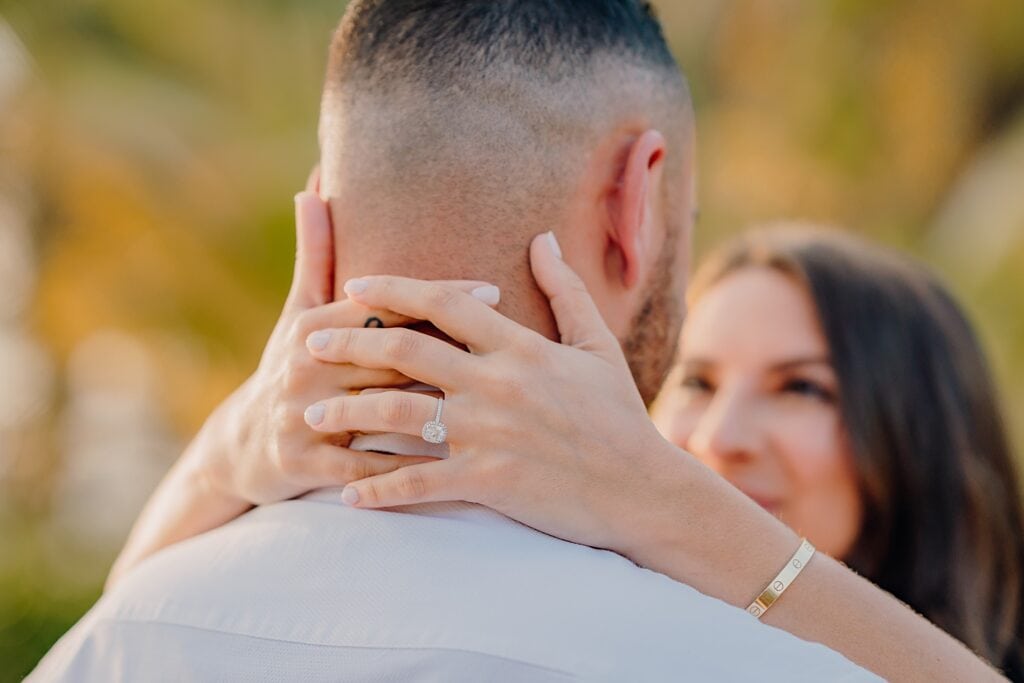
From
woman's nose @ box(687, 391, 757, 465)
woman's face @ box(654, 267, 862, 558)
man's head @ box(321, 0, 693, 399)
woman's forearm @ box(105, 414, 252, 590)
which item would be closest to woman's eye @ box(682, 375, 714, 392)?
woman's face @ box(654, 267, 862, 558)

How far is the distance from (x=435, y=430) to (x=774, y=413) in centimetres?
210

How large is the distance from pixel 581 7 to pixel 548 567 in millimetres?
1051

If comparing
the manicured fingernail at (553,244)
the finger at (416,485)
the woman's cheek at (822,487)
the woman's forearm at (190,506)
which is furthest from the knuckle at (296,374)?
the woman's cheek at (822,487)

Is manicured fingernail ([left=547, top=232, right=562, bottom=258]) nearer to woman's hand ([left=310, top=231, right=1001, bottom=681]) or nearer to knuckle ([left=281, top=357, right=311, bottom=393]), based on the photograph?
woman's hand ([left=310, top=231, right=1001, bottom=681])

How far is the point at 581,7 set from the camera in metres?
2.07

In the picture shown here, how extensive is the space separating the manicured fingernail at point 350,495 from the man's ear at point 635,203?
0.65m

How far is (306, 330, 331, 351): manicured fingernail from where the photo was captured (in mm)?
1816

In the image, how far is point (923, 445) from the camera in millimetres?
3670

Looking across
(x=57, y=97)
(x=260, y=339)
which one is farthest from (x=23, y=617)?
(x=57, y=97)

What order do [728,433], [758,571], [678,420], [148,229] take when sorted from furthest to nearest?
[148,229] < [678,420] < [728,433] < [758,571]

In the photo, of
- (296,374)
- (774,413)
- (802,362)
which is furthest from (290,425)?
(802,362)

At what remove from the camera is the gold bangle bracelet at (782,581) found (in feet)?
6.07

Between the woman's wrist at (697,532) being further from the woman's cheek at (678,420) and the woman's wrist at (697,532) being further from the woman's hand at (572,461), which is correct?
the woman's cheek at (678,420)

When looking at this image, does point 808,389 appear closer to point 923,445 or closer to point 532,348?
point 923,445
